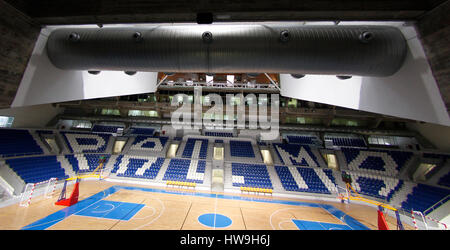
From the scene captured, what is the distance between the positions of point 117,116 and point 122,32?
17.5 meters

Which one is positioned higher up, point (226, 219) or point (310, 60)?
point (310, 60)

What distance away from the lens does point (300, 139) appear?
17828 millimetres

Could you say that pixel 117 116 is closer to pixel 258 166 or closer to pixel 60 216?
pixel 60 216

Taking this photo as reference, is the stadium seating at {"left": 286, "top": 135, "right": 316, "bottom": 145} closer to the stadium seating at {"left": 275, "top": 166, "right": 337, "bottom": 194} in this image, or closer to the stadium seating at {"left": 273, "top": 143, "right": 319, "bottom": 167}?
the stadium seating at {"left": 273, "top": 143, "right": 319, "bottom": 167}

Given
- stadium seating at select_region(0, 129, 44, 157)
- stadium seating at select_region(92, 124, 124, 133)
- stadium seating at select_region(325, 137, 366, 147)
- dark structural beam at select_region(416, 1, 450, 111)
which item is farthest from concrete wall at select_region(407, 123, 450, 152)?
stadium seating at select_region(0, 129, 44, 157)

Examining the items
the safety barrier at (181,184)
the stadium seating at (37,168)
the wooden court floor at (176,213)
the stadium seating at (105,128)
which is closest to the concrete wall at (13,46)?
the wooden court floor at (176,213)

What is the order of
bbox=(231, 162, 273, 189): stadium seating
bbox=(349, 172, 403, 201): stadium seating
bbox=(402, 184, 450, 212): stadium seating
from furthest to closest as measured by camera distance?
1. bbox=(231, 162, 273, 189): stadium seating
2. bbox=(349, 172, 403, 201): stadium seating
3. bbox=(402, 184, 450, 212): stadium seating

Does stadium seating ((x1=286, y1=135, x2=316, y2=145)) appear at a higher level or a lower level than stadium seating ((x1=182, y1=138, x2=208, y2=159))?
higher

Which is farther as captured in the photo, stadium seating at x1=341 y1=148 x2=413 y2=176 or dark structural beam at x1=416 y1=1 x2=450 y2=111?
stadium seating at x1=341 y1=148 x2=413 y2=176

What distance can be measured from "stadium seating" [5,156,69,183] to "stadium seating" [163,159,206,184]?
23.4 feet

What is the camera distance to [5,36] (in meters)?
3.38

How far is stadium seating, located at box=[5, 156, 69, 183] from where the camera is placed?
997 centimetres

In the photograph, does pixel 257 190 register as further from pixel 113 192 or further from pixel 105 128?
pixel 105 128

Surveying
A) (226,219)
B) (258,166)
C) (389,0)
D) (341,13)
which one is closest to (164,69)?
(341,13)
